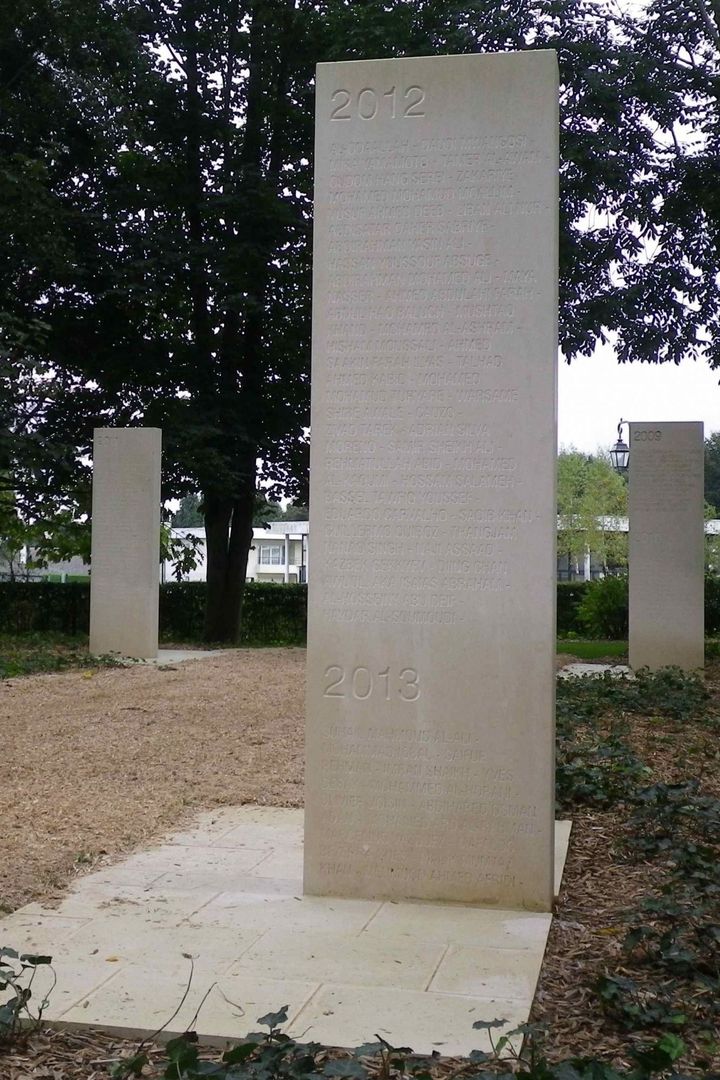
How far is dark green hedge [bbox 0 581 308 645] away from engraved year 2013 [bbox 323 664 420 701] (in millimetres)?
15298

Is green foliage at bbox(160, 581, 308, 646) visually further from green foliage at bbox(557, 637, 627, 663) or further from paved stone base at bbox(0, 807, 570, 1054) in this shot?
paved stone base at bbox(0, 807, 570, 1054)

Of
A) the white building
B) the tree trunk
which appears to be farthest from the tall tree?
the white building

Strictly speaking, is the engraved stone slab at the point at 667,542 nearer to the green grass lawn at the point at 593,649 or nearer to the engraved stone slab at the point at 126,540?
the green grass lawn at the point at 593,649

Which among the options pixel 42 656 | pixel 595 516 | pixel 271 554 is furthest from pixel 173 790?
pixel 271 554

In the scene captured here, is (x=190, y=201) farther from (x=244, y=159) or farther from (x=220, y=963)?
(x=220, y=963)

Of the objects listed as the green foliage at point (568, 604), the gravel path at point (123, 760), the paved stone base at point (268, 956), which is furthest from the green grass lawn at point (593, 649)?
the paved stone base at point (268, 956)

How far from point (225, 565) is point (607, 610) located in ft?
22.1

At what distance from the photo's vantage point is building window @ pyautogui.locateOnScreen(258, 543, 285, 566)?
210 feet

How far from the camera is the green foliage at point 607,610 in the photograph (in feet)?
65.9

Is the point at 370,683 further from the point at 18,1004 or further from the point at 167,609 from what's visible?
the point at 167,609

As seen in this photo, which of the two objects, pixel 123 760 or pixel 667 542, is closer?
pixel 123 760

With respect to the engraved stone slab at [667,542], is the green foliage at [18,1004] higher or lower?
lower

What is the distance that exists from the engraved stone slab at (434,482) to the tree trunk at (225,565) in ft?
46.0

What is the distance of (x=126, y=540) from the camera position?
14078 millimetres
